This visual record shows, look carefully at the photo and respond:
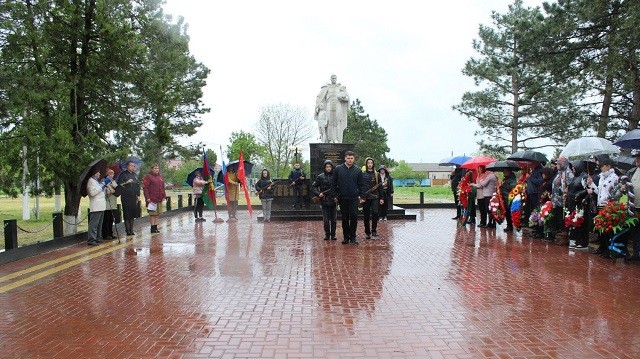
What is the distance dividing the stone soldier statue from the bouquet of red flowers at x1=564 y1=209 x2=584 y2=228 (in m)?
10.5

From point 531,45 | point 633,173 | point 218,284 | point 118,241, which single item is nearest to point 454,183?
point 531,45

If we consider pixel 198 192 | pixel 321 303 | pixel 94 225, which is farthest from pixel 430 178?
pixel 321 303

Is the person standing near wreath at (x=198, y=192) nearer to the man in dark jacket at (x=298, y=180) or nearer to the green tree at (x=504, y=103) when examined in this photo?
the man in dark jacket at (x=298, y=180)

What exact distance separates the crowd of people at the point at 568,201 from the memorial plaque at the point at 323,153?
4773 millimetres

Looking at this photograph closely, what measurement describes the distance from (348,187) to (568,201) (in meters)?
4.13

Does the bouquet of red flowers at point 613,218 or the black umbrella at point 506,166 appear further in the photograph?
the black umbrella at point 506,166

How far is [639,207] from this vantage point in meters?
8.30

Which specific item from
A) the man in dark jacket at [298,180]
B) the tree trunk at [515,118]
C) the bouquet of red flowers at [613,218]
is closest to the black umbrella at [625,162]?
the bouquet of red flowers at [613,218]

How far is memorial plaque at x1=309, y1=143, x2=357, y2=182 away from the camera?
17.9 metres

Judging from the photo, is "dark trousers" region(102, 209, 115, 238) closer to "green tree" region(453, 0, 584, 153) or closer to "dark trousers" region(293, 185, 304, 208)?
"dark trousers" region(293, 185, 304, 208)

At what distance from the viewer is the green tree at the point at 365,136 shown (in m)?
52.8

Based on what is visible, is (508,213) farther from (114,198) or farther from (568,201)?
(114,198)

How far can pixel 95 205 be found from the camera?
11.0m

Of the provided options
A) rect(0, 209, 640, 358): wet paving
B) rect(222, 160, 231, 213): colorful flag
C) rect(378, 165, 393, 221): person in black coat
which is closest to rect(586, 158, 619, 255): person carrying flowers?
rect(0, 209, 640, 358): wet paving
